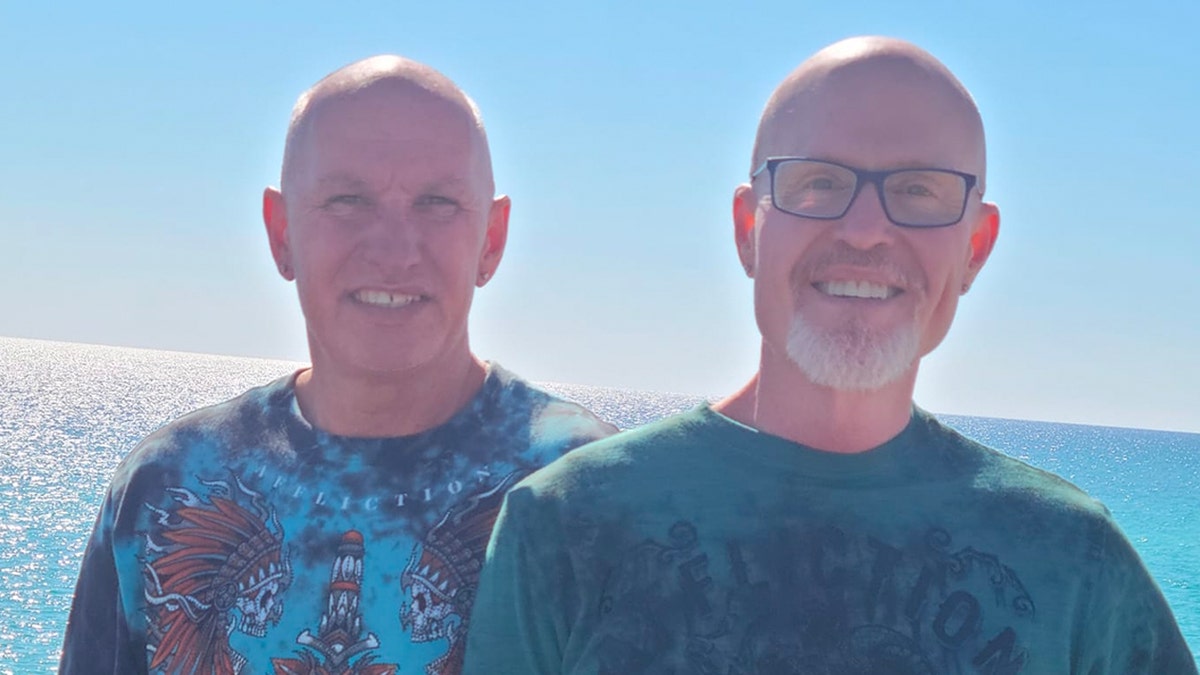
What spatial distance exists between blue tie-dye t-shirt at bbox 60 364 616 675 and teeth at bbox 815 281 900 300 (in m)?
1.08

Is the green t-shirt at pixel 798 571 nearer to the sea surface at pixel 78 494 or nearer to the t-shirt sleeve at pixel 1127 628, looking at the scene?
the t-shirt sleeve at pixel 1127 628

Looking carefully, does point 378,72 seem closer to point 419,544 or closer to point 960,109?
point 419,544

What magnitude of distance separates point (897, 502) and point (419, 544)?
1.51 m

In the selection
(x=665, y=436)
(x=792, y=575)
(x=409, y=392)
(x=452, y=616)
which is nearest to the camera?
(x=792, y=575)

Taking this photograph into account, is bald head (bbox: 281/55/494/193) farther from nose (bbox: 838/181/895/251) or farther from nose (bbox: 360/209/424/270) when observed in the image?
nose (bbox: 838/181/895/251)

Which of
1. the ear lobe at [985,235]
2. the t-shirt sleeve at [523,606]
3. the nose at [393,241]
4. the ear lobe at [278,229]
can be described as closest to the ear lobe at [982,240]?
the ear lobe at [985,235]

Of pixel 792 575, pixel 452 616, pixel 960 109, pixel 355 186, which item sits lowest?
pixel 452 616

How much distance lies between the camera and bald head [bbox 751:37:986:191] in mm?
3611

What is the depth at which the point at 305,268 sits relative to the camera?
13.9ft

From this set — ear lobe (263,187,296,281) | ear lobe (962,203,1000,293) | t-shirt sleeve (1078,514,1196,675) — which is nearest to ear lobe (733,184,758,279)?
ear lobe (962,203,1000,293)

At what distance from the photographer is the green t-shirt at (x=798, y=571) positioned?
334 centimetres

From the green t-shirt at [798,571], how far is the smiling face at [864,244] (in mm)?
293

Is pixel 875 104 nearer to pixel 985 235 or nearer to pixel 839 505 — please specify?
pixel 985 235

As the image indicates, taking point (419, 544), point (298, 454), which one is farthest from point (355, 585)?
point (298, 454)
